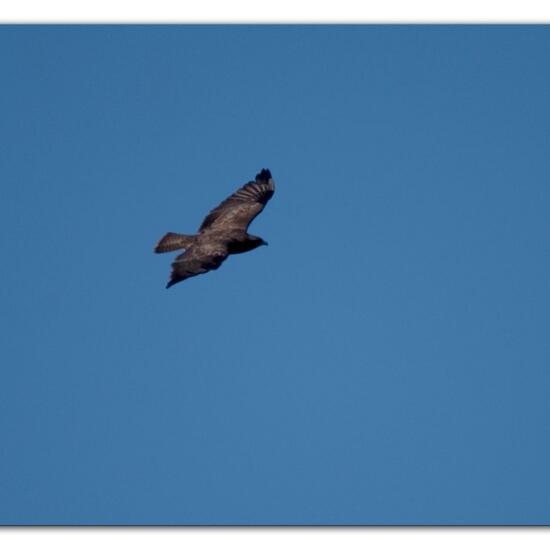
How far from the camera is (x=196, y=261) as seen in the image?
16.5 meters

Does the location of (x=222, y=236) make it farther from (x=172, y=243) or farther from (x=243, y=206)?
(x=243, y=206)

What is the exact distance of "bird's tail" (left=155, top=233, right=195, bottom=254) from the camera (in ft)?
56.1

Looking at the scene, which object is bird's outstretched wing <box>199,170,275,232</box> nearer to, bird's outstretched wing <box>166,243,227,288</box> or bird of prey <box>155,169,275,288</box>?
bird of prey <box>155,169,275,288</box>

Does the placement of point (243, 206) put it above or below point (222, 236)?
above

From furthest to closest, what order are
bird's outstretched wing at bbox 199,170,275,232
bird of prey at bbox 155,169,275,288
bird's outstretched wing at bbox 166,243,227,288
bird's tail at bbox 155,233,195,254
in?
1. bird's outstretched wing at bbox 199,170,275,232
2. bird's tail at bbox 155,233,195,254
3. bird of prey at bbox 155,169,275,288
4. bird's outstretched wing at bbox 166,243,227,288

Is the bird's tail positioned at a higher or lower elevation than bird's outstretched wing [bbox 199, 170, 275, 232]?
lower

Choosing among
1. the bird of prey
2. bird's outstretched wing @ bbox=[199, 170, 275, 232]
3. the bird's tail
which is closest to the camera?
the bird of prey

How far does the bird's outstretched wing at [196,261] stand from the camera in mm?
16172

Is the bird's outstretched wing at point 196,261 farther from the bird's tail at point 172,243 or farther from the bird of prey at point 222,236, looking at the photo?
the bird's tail at point 172,243

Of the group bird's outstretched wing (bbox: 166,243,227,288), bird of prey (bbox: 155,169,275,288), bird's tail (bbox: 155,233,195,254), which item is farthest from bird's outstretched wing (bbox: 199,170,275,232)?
bird's outstretched wing (bbox: 166,243,227,288)

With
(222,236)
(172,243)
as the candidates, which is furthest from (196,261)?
(222,236)

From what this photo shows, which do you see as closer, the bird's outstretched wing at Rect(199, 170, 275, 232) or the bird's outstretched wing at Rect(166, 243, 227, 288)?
the bird's outstretched wing at Rect(166, 243, 227, 288)

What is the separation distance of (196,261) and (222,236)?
1.32 m
